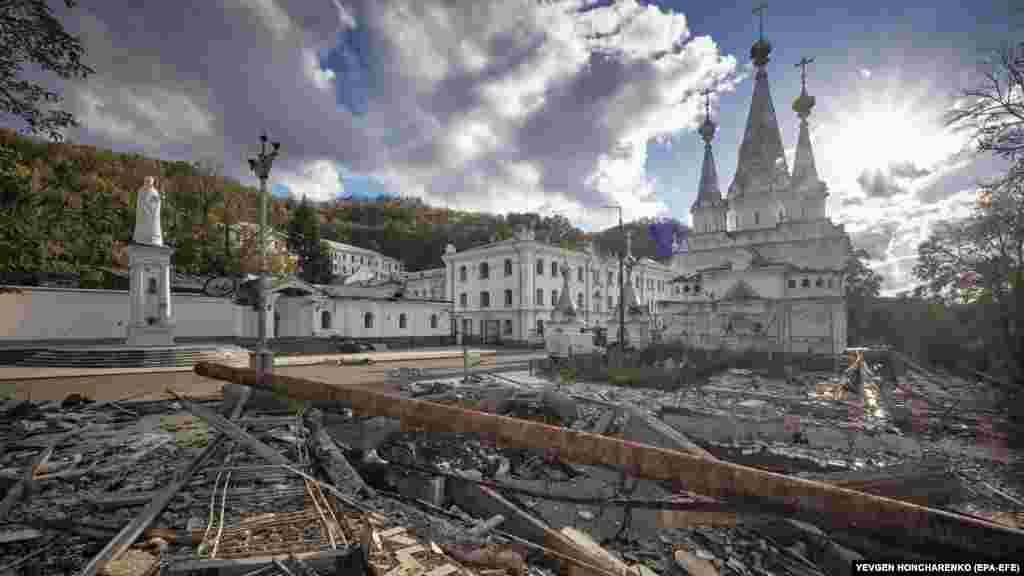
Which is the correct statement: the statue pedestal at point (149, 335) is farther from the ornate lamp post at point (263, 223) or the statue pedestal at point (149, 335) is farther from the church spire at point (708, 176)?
the church spire at point (708, 176)

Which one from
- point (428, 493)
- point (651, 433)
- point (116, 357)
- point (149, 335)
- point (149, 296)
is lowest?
point (651, 433)

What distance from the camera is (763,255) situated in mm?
27672

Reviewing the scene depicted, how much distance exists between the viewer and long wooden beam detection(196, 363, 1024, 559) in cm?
163

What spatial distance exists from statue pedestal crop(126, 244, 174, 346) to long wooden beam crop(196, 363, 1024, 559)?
23418mm

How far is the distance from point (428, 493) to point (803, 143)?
35577 mm

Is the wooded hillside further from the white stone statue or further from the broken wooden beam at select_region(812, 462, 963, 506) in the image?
the broken wooden beam at select_region(812, 462, 963, 506)

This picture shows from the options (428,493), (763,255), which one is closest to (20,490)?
(428,493)

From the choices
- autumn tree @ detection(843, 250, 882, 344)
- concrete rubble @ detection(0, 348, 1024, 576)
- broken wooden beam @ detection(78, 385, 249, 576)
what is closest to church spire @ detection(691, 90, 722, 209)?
autumn tree @ detection(843, 250, 882, 344)

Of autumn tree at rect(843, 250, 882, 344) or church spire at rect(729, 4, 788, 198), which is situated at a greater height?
church spire at rect(729, 4, 788, 198)

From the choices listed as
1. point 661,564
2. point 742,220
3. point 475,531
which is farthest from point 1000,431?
point 742,220

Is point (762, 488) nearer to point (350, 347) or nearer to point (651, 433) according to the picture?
point (651, 433)

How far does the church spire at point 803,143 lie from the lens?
2723cm

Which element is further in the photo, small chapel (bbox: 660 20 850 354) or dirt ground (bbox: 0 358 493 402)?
small chapel (bbox: 660 20 850 354)

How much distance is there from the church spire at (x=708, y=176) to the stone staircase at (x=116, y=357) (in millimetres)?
35890
